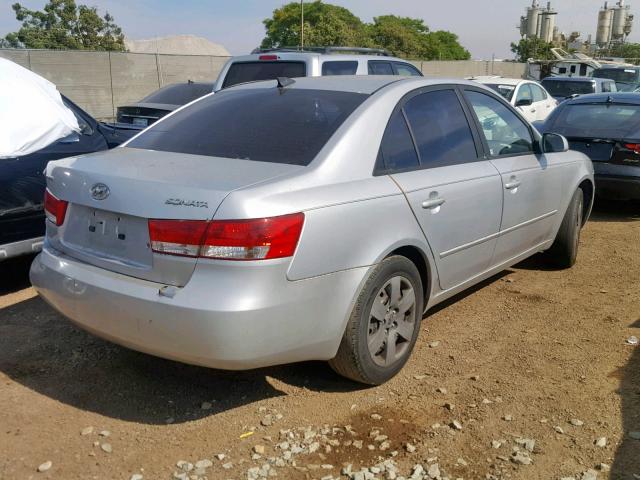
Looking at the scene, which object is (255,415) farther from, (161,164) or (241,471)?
(161,164)

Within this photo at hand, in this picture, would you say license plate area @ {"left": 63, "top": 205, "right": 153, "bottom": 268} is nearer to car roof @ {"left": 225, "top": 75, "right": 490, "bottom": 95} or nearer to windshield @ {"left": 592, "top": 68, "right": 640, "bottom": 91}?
car roof @ {"left": 225, "top": 75, "right": 490, "bottom": 95}

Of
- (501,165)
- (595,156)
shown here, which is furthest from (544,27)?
(501,165)

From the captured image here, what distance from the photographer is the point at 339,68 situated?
802 cm

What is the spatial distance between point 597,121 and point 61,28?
45.0 m

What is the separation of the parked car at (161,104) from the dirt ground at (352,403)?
5.25m

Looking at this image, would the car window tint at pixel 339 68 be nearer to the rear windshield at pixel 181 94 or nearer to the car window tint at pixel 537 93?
the rear windshield at pixel 181 94

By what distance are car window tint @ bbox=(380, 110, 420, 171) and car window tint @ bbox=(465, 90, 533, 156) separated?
920mm

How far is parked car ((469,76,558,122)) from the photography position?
13477mm

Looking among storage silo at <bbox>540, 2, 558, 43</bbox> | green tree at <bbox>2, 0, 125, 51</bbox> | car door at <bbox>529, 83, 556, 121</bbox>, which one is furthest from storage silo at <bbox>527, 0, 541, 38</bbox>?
car door at <bbox>529, 83, 556, 121</bbox>

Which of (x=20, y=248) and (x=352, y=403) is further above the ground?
(x=20, y=248)

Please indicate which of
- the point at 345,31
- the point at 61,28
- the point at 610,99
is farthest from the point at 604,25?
the point at 610,99

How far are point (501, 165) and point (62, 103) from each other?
3796mm

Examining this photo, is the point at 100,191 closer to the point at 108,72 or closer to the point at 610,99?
the point at 610,99

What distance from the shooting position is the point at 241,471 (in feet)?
9.70
